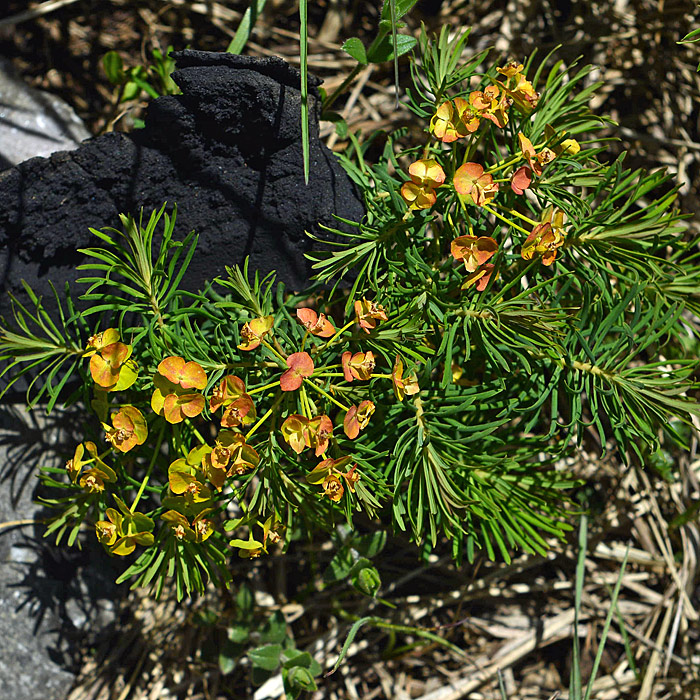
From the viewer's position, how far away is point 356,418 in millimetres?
1148

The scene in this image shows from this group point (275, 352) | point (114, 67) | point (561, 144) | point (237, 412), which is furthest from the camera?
point (114, 67)

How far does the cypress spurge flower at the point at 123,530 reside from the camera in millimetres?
1218

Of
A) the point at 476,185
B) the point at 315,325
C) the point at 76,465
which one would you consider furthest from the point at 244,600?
the point at 476,185

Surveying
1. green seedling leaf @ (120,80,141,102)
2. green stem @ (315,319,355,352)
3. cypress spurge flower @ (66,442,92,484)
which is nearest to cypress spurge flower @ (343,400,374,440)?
green stem @ (315,319,355,352)

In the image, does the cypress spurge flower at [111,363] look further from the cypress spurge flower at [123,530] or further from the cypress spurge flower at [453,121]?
the cypress spurge flower at [453,121]

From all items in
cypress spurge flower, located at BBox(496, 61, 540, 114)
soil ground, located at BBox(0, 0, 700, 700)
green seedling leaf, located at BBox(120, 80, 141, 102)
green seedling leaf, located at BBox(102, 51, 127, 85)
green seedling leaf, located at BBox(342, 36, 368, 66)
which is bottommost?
soil ground, located at BBox(0, 0, 700, 700)

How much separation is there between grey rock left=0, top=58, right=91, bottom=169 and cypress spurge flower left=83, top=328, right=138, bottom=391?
40.3 inches

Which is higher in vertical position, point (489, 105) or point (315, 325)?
point (489, 105)

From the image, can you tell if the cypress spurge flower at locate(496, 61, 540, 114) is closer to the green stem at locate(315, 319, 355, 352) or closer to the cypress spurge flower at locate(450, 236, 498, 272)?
the cypress spurge flower at locate(450, 236, 498, 272)

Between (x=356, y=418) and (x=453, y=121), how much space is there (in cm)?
57

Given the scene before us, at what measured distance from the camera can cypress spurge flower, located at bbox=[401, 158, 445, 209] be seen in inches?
47.5

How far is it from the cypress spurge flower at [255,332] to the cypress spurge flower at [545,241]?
47 cm

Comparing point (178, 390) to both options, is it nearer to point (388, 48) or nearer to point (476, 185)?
point (476, 185)

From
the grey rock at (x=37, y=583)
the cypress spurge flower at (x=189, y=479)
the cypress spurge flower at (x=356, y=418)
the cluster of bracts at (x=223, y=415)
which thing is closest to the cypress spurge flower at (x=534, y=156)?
the cluster of bracts at (x=223, y=415)
